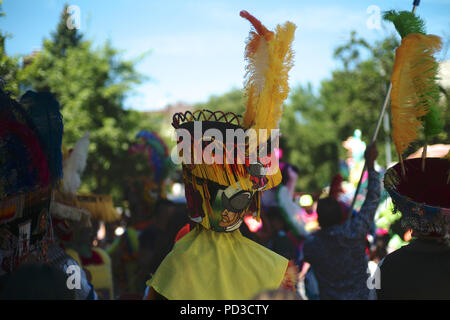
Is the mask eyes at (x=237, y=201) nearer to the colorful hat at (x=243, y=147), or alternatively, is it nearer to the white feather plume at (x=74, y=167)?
the colorful hat at (x=243, y=147)

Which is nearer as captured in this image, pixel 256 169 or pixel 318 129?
pixel 256 169

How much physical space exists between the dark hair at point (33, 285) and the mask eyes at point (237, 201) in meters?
0.92

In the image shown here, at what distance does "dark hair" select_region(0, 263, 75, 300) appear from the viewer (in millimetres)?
1417

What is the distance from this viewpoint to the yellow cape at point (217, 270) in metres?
1.96

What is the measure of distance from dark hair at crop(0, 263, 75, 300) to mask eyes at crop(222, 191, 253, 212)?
0.92 m

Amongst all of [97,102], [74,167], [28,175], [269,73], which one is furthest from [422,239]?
[97,102]

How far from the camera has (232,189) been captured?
216cm

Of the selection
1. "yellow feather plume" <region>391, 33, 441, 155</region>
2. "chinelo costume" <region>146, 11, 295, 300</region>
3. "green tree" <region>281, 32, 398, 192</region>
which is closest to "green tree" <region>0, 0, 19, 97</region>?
"chinelo costume" <region>146, 11, 295, 300</region>

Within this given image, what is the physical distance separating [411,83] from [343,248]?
1.46 m

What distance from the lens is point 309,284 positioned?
354 cm

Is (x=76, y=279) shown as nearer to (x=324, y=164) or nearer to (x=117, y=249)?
(x=117, y=249)

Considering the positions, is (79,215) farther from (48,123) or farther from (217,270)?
(217,270)

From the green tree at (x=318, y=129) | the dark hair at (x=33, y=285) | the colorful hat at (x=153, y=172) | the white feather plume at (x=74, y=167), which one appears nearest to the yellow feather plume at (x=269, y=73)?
the dark hair at (x=33, y=285)
